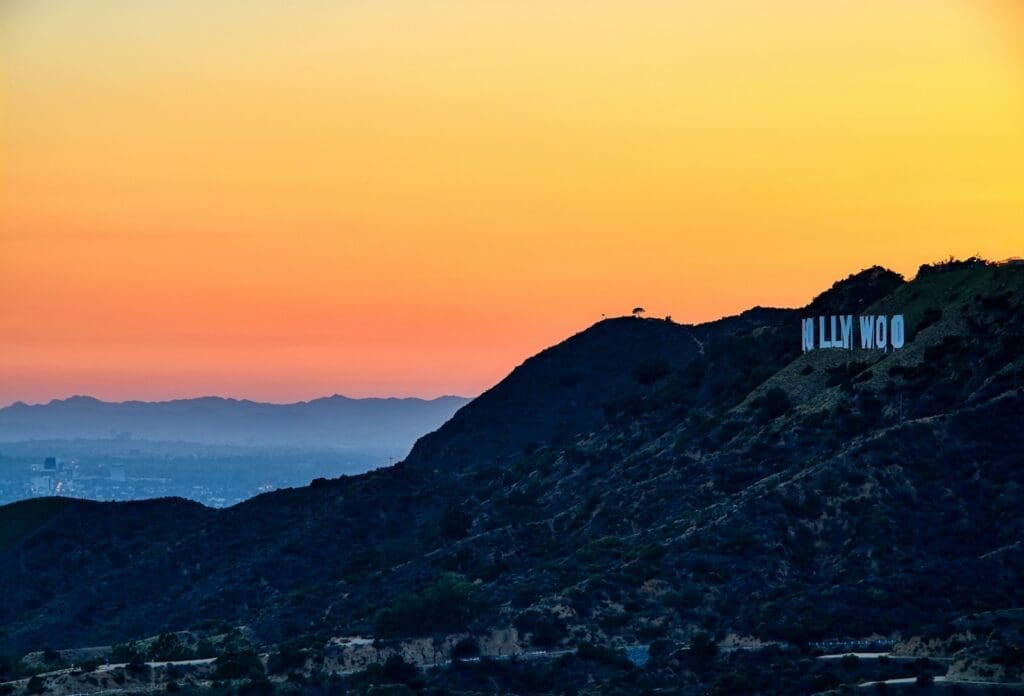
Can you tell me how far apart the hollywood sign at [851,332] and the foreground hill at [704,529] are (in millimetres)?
1116

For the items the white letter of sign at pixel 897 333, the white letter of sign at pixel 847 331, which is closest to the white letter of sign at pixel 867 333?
the white letter of sign at pixel 847 331

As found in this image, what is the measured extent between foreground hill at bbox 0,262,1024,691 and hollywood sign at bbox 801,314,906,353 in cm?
112

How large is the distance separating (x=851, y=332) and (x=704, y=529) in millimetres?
28330

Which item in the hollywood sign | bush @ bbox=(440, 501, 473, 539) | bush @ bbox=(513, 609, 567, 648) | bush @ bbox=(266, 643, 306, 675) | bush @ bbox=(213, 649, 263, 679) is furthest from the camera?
bush @ bbox=(440, 501, 473, 539)

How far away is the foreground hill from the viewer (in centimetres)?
12600

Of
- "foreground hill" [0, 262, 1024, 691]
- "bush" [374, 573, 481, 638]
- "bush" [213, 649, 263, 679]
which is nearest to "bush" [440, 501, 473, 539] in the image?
"foreground hill" [0, 262, 1024, 691]

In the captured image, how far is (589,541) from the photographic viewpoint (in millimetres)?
149625

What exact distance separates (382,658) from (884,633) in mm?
29800

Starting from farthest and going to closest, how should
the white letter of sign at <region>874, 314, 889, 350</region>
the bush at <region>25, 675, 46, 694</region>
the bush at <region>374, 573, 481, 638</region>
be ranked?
the white letter of sign at <region>874, 314, 889, 350</region> → the bush at <region>374, 573, 481, 638</region> → the bush at <region>25, 675, 46, 694</region>

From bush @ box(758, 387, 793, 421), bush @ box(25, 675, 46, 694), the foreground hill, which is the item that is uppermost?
bush @ box(758, 387, 793, 421)

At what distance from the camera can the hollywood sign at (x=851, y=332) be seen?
506 feet

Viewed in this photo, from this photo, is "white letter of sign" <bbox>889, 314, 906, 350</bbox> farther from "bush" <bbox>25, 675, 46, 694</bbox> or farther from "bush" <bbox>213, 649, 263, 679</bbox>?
"bush" <bbox>25, 675, 46, 694</bbox>

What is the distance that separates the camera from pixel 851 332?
158 m

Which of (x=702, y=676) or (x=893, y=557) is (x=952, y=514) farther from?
(x=702, y=676)
